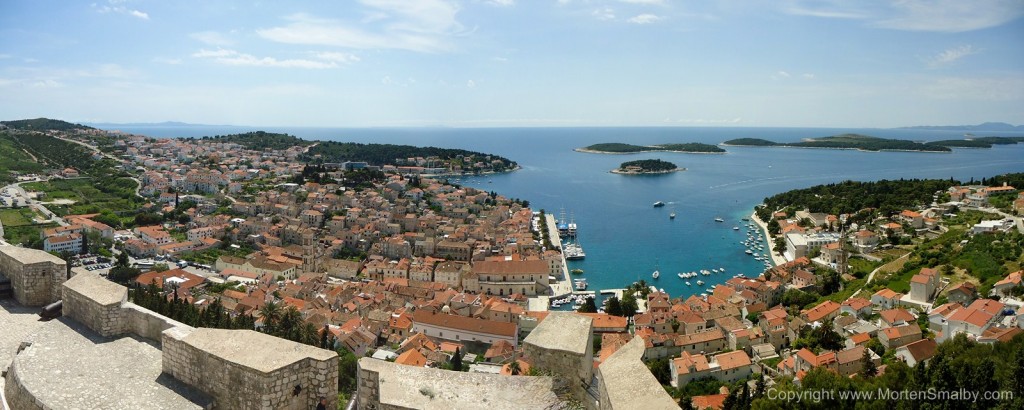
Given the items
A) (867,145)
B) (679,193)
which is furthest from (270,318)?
(867,145)

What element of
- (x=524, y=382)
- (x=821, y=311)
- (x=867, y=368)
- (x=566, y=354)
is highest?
(x=566, y=354)

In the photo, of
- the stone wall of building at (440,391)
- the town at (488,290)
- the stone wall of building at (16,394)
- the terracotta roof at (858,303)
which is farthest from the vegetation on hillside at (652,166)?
the stone wall of building at (16,394)

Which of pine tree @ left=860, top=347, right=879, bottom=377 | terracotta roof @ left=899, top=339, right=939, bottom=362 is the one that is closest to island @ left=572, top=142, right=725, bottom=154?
terracotta roof @ left=899, top=339, right=939, bottom=362

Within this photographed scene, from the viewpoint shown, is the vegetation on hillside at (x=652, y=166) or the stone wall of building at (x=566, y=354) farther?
the vegetation on hillside at (x=652, y=166)

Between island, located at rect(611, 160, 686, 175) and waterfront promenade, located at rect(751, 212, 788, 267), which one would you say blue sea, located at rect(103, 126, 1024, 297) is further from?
island, located at rect(611, 160, 686, 175)

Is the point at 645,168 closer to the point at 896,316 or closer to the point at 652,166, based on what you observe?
the point at 652,166

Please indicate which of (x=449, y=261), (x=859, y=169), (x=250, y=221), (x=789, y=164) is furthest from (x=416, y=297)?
(x=789, y=164)

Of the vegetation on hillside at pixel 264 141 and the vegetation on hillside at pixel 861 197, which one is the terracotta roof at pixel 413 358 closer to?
the vegetation on hillside at pixel 861 197
